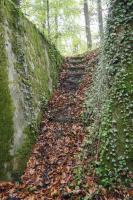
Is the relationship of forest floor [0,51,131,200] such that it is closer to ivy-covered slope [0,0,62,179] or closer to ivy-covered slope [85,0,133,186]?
ivy-covered slope [0,0,62,179]

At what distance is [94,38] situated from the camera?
2805cm

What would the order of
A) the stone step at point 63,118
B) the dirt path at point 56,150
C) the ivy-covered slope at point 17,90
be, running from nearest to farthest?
the dirt path at point 56,150, the ivy-covered slope at point 17,90, the stone step at point 63,118

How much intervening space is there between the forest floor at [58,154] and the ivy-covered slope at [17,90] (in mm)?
305

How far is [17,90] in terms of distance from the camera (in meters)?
7.46

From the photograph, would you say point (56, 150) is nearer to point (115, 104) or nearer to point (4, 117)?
point (4, 117)

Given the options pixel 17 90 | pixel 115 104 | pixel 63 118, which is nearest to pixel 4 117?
pixel 17 90

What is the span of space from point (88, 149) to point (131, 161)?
101 centimetres

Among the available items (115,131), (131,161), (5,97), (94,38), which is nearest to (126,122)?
(115,131)

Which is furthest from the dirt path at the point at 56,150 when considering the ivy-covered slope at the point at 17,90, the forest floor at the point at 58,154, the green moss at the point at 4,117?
the green moss at the point at 4,117

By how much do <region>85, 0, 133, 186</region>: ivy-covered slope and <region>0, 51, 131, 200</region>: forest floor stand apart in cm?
53

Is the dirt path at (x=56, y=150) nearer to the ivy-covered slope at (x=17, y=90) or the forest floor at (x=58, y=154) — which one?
the forest floor at (x=58, y=154)

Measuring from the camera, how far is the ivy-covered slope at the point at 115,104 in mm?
6402

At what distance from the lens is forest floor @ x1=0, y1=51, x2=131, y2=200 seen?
612 cm

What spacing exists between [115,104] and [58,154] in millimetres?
1788
